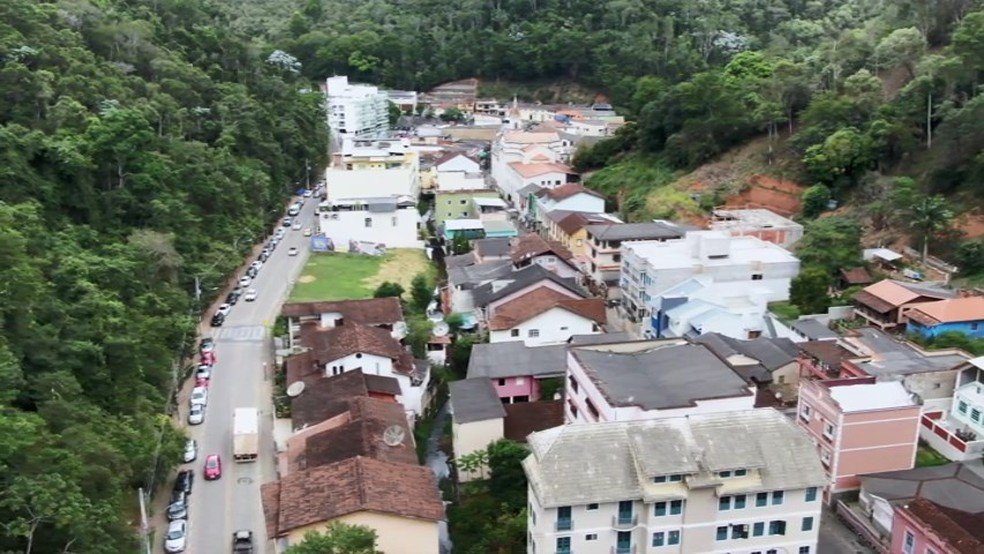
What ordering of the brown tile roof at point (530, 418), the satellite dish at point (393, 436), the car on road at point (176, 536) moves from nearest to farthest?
the car on road at point (176, 536)
the satellite dish at point (393, 436)
the brown tile roof at point (530, 418)

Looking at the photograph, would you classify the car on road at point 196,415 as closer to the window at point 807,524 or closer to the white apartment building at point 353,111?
the window at point 807,524

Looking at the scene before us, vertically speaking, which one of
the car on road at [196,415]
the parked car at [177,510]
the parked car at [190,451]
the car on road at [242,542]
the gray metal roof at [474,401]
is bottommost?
the car on road at [242,542]

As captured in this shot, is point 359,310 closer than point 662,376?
No

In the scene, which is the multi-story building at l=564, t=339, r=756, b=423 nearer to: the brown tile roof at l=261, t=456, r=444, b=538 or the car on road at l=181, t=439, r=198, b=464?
the brown tile roof at l=261, t=456, r=444, b=538

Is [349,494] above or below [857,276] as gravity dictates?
below

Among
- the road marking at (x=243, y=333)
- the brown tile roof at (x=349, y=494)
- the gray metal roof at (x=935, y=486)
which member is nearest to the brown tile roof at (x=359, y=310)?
the road marking at (x=243, y=333)

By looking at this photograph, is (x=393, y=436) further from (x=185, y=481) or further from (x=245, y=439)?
(x=185, y=481)

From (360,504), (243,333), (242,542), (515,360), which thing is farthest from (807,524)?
(243,333)

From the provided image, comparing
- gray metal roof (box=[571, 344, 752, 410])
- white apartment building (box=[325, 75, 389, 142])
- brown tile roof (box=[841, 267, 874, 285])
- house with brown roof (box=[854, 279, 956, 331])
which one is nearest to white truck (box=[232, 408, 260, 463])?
gray metal roof (box=[571, 344, 752, 410])

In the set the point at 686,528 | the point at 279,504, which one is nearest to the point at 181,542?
the point at 279,504
